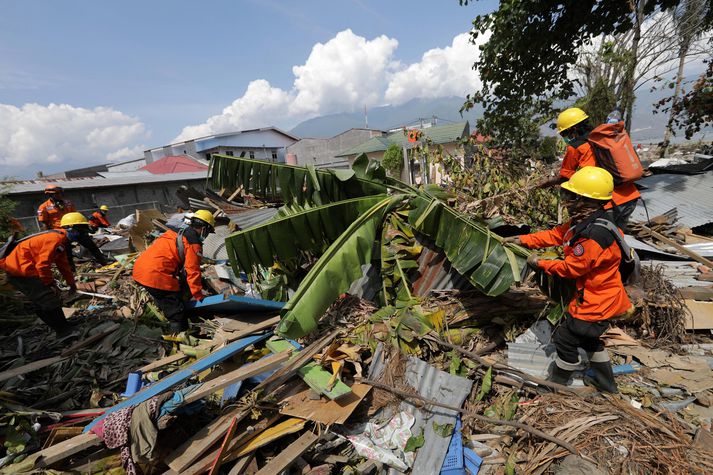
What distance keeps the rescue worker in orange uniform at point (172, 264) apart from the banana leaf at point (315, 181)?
3.18ft

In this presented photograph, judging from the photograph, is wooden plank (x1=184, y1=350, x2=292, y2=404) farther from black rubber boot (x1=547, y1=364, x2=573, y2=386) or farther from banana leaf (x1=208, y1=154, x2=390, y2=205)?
black rubber boot (x1=547, y1=364, x2=573, y2=386)

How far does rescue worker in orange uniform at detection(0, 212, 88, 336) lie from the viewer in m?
4.30

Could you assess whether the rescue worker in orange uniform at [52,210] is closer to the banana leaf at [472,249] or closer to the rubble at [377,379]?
the rubble at [377,379]

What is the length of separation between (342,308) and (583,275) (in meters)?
2.66

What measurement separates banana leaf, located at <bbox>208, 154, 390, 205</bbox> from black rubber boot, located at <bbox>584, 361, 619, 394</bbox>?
2.96 m

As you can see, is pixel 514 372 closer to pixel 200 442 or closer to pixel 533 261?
pixel 533 261

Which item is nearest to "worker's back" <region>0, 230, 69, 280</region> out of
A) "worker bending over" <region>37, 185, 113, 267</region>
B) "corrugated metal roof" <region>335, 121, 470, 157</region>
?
"worker bending over" <region>37, 185, 113, 267</region>

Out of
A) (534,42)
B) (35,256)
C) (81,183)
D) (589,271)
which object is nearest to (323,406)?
(589,271)

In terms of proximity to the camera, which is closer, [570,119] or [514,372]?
[514,372]

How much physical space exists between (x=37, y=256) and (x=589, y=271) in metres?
6.47

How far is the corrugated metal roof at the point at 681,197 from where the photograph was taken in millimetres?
6750

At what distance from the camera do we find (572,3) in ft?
19.7

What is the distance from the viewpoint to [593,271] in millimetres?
2750

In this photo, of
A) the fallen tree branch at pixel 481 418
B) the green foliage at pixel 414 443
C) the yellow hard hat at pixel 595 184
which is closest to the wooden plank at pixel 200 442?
the fallen tree branch at pixel 481 418
